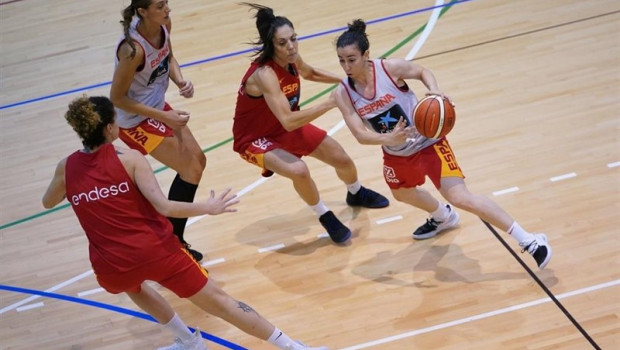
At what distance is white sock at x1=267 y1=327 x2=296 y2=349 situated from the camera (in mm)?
4715

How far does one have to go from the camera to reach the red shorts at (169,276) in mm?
4512

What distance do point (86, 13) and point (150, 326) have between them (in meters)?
6.23

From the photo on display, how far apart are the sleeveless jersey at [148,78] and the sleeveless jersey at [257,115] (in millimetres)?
536

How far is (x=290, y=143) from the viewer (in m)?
5.87

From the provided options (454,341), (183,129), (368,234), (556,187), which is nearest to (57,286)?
(183,129)

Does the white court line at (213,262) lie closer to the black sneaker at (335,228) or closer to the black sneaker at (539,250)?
the black sneaker at (335,228)

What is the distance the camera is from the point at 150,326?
5469 mm

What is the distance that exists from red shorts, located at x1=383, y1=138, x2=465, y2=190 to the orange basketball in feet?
0.86

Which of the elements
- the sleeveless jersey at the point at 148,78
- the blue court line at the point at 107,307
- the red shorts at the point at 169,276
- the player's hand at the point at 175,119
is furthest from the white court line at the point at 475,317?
the sleeveless jersey at the point at 148,78

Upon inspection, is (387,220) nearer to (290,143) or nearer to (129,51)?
(290,143)

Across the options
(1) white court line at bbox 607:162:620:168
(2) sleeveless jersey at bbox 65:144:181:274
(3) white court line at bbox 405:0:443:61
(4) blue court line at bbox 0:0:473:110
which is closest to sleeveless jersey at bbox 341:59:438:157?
(2) sleeveless jersey at bbox 65:144:181:274

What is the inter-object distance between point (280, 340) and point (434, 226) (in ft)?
5.15

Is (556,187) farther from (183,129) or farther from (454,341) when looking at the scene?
(183,129)

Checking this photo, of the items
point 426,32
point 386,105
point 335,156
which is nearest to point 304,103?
point 426,32
